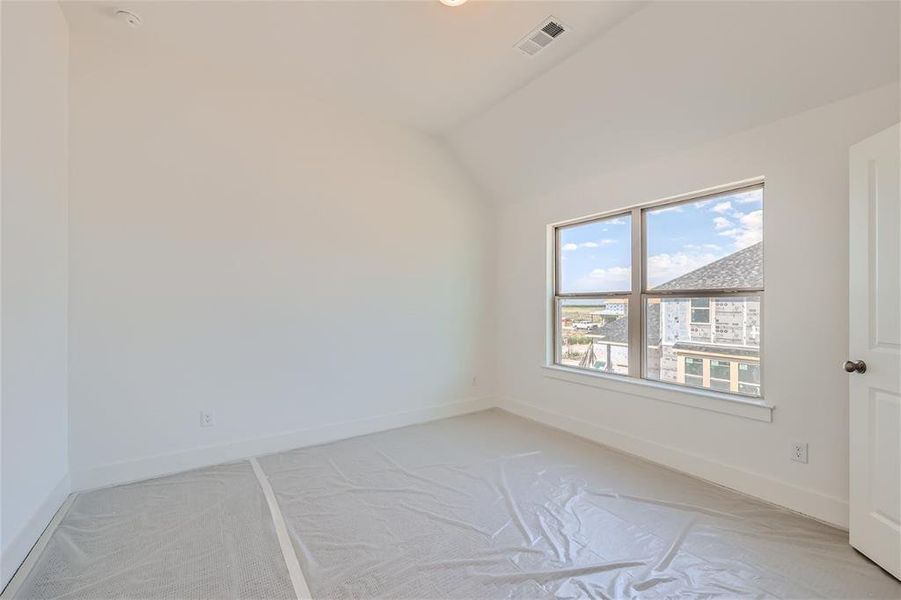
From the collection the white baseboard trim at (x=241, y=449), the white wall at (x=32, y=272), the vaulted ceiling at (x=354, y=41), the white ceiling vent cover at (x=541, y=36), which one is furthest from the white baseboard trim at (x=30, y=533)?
the white ceiling vent cover at (x=541, y=36)

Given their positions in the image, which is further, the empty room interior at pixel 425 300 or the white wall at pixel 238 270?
the white wall at pixel 238 270

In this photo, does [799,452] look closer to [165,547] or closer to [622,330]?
[622,330]

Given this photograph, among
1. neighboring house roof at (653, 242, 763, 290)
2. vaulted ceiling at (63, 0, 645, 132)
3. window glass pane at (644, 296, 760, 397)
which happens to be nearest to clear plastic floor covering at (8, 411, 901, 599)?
window glass pane at (644, 296, 760, 397)

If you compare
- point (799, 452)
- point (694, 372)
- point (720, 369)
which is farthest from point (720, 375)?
point (799, 452)

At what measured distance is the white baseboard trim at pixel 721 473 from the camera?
225cm

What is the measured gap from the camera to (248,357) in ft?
10.5

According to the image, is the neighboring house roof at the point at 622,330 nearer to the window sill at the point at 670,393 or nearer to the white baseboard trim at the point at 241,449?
the window sill at the point at 670,393

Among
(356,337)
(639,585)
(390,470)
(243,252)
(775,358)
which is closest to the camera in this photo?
(639,585)

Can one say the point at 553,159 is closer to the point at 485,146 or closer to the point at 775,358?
the point at 485,146

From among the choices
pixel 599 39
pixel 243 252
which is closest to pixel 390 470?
pixel 243 252

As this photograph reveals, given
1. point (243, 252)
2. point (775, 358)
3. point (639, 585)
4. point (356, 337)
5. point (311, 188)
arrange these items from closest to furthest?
point (639, 585), point (775, 358), point (243, 252), point (311, 188), point (356, 337)

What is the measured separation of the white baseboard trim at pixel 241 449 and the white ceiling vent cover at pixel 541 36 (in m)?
3.30

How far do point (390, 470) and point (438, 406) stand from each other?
1324 mm

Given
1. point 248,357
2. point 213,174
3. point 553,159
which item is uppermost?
point 553,159
